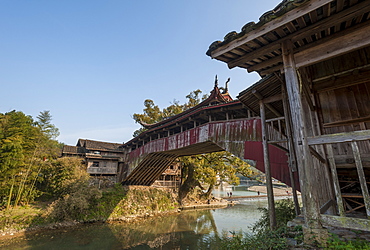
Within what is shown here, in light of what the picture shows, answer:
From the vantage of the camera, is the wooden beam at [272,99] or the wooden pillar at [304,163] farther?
the wooden beam at [272,99]

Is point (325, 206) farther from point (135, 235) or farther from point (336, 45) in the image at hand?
point (135, 235)

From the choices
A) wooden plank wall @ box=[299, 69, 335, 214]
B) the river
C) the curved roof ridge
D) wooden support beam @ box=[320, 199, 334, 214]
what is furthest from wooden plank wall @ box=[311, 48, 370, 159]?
the river

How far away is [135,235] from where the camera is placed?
11.6m

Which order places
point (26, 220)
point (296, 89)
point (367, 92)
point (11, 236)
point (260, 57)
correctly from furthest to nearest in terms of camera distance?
point (26, 220), point (11, 236), point (367, 92), point (260, 57), point (296, 89)

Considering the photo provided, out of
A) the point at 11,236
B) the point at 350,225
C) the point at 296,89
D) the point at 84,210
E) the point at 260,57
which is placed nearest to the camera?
the point at 350,225

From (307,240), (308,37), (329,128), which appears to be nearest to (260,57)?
(308,37)

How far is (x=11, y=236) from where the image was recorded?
10.9 m

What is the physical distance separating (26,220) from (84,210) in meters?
3.38

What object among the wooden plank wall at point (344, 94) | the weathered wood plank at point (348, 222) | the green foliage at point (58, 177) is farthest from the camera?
the green foliage at point (58, 177)

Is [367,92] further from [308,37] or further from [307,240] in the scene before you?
[307,240]

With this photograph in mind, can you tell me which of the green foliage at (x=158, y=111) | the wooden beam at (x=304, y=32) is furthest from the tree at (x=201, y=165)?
the wooden beam at (x=304, y=32)

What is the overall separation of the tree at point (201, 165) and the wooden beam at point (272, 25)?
46.6ft

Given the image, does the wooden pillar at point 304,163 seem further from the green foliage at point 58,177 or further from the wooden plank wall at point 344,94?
the green foliage at point 58,177

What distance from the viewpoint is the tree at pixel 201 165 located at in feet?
57.0
